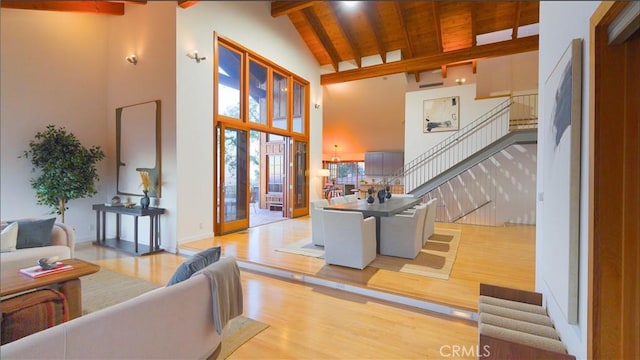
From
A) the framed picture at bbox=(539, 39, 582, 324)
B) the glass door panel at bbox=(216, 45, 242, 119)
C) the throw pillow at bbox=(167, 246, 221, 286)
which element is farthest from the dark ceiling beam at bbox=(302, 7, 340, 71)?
the throw pillow at bbox=(167, 246, 221, 286)

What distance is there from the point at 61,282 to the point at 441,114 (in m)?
7.90

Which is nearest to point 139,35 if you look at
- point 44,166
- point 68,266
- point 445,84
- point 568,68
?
point 44,166

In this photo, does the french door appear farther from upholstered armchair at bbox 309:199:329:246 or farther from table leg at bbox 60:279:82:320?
table leg at bbox 60:279:82:320

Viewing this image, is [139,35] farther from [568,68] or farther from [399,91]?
[399,91]

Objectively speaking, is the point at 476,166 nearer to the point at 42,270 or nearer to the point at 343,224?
the point at 343,224

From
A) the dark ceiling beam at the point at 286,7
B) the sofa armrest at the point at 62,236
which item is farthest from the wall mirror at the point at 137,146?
the dark ceiling beam at the point at 286,7

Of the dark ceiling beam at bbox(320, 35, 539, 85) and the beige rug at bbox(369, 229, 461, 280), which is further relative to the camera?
the dark ceiling beam at bbox(320, 35, 539, 85)

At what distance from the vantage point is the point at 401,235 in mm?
3770

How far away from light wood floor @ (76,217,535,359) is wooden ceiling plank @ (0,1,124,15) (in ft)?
12.9

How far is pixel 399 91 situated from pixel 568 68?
8042mm

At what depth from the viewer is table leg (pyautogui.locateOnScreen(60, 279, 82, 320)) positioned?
2.28 metres

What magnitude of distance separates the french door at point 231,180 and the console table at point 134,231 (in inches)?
37.8

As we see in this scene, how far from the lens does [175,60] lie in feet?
14.5

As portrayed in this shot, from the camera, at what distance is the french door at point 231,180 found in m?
5.17
